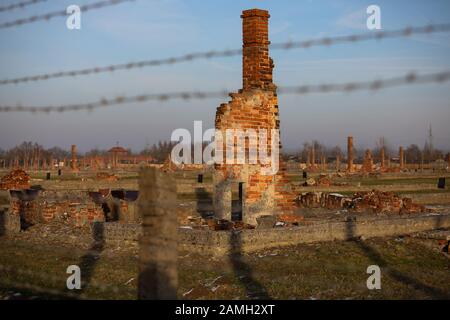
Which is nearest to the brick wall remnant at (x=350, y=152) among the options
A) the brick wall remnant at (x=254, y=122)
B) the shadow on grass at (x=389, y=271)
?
the brick wall remnant at (x=254, y=122)

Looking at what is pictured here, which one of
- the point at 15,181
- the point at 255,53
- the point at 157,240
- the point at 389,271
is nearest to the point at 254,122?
the point at 255,53

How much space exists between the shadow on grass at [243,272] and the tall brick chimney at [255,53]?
3.69m

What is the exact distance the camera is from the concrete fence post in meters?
2.98

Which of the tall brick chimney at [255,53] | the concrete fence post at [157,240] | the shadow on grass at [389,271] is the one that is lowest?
the shadow on grass at [389,271]

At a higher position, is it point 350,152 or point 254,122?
point 254,122

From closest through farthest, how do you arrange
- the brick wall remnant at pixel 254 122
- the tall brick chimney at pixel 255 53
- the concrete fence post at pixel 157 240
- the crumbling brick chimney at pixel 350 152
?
the concrete fence post at pixel 157 240, the brick wall remnant at pixel 254 122, the tall brick chimney at pixel 255 53, the crumbling brick chimney at pixel 350 152

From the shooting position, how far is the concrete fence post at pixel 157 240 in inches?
117

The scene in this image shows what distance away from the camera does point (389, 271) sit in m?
8.09

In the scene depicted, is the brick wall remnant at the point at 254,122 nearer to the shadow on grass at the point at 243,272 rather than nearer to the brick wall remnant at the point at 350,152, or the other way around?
the shadow on grass at the point at 243,272

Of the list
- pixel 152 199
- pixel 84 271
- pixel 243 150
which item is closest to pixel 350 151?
pixel 243 150

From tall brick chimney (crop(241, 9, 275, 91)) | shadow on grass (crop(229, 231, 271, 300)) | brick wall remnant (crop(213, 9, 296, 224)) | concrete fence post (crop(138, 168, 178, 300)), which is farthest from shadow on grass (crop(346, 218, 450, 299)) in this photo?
concrete fence post (crop(138, 168, 178, 300))

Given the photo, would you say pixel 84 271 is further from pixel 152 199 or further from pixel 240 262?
pixel 152 199

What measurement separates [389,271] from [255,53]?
543 centimetres

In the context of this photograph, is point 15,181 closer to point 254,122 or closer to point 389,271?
point 254,122
